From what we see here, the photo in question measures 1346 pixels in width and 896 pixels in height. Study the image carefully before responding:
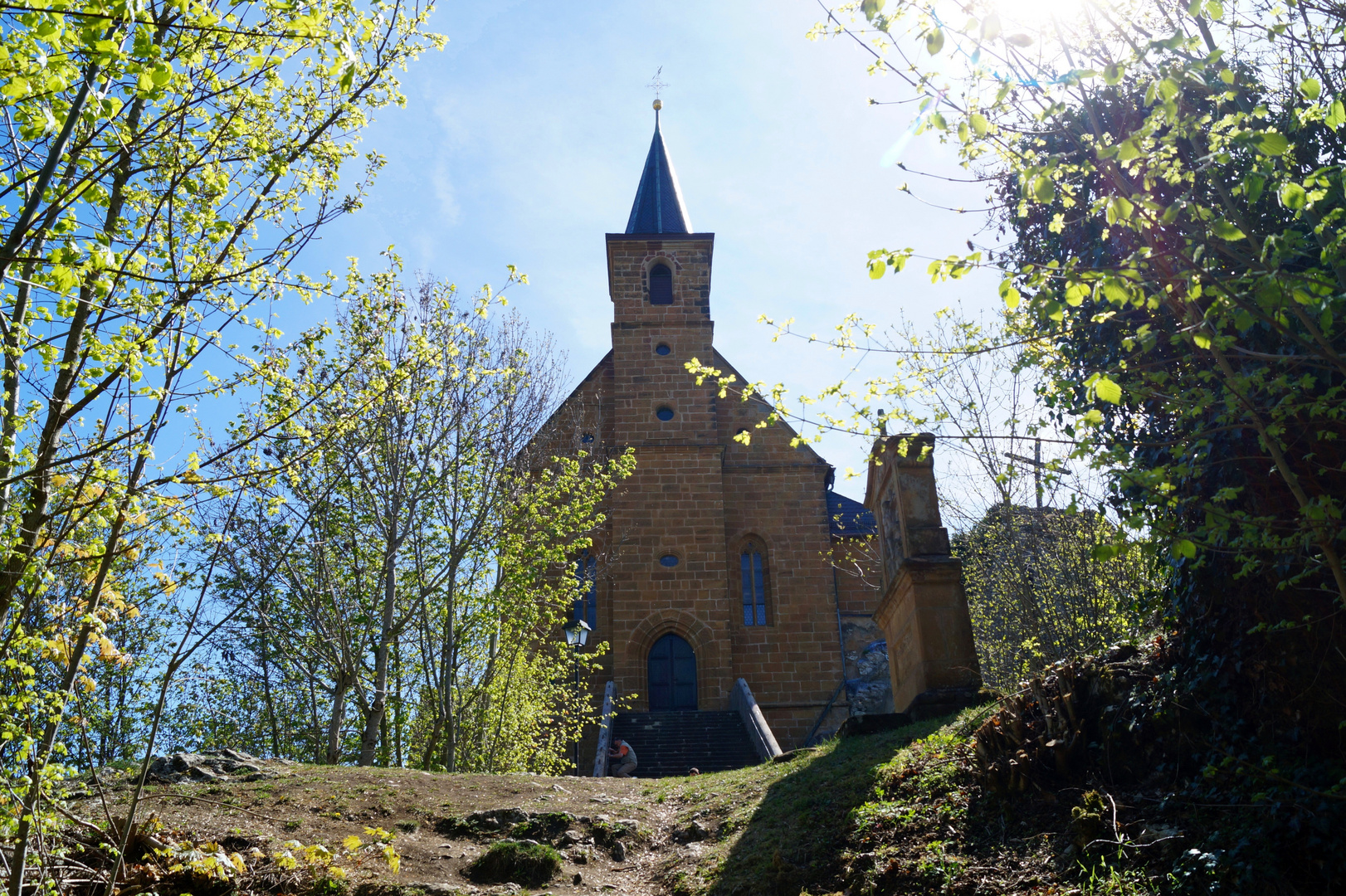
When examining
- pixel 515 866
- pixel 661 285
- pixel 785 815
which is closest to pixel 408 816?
pixel 515 866

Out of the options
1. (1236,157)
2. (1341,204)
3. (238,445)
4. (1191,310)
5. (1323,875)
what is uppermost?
(1236,157)

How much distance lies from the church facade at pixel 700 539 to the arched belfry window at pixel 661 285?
0.15 ft

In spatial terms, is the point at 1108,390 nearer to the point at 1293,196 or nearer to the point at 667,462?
the point at 1293,196

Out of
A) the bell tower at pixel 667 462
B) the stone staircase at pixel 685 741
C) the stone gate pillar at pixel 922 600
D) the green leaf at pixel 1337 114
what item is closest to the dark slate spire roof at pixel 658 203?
the bell tower at pixel 667 462

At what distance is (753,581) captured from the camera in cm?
2259

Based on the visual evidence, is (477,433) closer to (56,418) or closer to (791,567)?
(56,418)

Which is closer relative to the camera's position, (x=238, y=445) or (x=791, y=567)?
(x=238, y=445)

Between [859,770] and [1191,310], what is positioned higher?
[1191,310]

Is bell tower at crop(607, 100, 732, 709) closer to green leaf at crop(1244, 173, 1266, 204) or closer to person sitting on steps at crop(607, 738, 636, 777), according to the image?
person sitting on steps at crop(607, 738, 636, 777)

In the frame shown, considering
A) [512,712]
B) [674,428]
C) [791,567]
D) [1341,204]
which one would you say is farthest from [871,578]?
[1341,204]

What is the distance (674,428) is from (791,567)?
4.49 metres

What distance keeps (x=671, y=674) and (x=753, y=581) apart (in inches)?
127

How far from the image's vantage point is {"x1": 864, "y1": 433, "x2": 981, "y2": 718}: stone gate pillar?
850 centimetres

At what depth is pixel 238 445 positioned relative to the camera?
4203 millimetres
